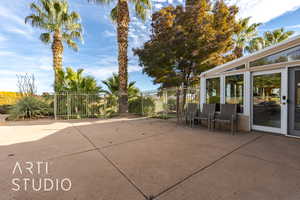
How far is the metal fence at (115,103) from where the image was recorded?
8.34 meters

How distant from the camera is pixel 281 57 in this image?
448 cm

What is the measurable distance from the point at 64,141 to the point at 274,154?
5.52 metres

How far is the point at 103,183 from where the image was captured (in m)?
2.01

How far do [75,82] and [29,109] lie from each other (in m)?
2.88

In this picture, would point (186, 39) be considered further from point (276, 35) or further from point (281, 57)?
point (276, 35)

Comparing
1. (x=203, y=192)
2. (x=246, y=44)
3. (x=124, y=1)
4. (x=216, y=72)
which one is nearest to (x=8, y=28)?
(x=124, y=1)

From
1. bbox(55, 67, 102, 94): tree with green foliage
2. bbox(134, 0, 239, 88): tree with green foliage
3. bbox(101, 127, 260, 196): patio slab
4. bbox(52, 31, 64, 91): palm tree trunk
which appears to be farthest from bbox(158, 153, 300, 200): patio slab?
bbox(52, 31, 64, 91): palm tree trunk

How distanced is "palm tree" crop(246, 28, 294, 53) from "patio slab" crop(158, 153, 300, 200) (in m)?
13.9

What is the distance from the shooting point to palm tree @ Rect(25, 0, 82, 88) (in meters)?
9.67

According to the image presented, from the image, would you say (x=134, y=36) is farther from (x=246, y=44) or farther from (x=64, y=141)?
(x=246, y=44)

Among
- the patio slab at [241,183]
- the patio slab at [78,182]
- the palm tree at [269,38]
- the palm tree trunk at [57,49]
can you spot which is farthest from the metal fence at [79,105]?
the palm tree at [269,38]

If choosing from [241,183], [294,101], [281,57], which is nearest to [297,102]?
[294,101]

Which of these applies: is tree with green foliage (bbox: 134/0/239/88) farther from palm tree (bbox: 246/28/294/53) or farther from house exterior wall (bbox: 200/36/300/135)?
palm tree (bbox: 246/28/294/53)

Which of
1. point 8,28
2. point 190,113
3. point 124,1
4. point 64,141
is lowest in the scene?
point 64,141
